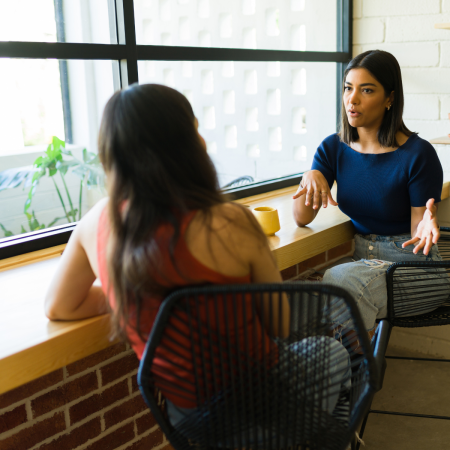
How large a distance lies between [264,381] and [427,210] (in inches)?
35.8

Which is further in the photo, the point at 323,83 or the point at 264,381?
the point at 323,83

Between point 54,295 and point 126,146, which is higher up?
point 126,146

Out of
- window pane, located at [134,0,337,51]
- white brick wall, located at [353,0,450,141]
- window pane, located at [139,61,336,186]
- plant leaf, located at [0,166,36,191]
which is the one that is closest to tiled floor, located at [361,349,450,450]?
white brick wall, located at [353,0,450,141]

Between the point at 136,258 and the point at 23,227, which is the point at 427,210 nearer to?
the point at 136,258

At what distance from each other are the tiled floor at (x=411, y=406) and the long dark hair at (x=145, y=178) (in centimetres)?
134

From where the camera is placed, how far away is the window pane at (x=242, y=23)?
217 cm

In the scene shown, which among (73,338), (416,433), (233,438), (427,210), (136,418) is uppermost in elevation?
(427,210)

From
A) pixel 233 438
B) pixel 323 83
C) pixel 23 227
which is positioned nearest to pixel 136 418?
pixel 23 227

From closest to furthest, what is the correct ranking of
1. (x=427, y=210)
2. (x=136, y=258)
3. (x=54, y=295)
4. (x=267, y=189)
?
(x=136, y=258), (x=54, y=295), (x=427, y=210), (x=267, y=189)

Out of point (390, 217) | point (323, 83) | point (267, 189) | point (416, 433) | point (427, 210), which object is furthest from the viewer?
point (323, 83)

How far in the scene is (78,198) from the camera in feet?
6.02

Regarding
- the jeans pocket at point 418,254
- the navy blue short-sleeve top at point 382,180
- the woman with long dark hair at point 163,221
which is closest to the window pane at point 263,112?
the navy blue short-sleeve top at point 382,180

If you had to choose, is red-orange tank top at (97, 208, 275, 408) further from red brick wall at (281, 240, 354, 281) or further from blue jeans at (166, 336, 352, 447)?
red brick wall at (281, 240, 354, 281)

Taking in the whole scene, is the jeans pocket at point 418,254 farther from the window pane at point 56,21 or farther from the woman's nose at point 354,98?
the window pane at point 56,21
